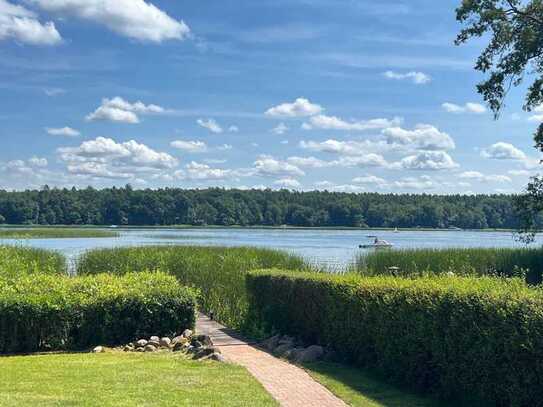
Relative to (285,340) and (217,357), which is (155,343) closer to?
(217,357)

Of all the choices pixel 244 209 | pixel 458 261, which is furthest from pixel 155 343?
pixel 244 209

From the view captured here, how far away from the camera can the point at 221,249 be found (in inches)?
906

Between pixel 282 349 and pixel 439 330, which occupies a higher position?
pixel 439 330

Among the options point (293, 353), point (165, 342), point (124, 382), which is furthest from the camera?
point (165, 342)

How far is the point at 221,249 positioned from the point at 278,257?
3.33 meters

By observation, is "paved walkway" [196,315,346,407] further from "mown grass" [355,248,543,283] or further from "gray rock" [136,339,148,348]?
"mown grass" [355,248,543,283]

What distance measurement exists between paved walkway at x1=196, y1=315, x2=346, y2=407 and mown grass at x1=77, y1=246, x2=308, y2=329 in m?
2.33

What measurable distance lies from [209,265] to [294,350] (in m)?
8.11

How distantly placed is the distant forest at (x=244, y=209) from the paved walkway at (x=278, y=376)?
83.0 meters

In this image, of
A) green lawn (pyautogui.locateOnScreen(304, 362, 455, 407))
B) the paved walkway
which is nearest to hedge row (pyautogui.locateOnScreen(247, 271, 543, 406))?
green lawn (pyautogui.locateOnScreen(304, 362, 455, 407))

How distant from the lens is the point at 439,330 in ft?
26.4

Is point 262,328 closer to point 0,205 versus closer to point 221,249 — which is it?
point 221,249

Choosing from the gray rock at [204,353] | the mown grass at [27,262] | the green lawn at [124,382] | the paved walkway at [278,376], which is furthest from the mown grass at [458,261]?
the green lawn at [124,382]

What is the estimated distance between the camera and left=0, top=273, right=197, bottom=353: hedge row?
11758 millimetres
